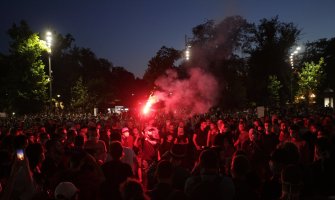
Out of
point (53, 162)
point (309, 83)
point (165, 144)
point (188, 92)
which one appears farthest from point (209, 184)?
point (309, 83)

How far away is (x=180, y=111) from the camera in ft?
92.9

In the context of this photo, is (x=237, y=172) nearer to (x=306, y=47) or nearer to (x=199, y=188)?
(x=199, y=188)

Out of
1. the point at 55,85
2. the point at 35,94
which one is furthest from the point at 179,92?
the point at 55,85

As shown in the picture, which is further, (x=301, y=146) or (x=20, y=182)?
(x=301, y=146)

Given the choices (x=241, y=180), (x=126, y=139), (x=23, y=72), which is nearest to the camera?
(x=241, y=180)

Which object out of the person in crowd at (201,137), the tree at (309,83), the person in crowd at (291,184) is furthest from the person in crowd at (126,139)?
the tree at (309,83)

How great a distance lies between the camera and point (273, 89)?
5031 centimetres

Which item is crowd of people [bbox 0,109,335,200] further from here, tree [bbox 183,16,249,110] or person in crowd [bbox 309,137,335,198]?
tree [bbox 183,16,249,110]

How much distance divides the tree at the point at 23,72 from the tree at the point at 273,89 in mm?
30169

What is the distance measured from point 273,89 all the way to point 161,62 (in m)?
19.0

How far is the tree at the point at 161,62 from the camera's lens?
38.4m

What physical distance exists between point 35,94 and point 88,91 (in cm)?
1554

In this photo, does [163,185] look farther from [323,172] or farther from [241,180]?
[323,172]

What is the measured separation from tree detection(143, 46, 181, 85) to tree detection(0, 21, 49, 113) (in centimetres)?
1094
